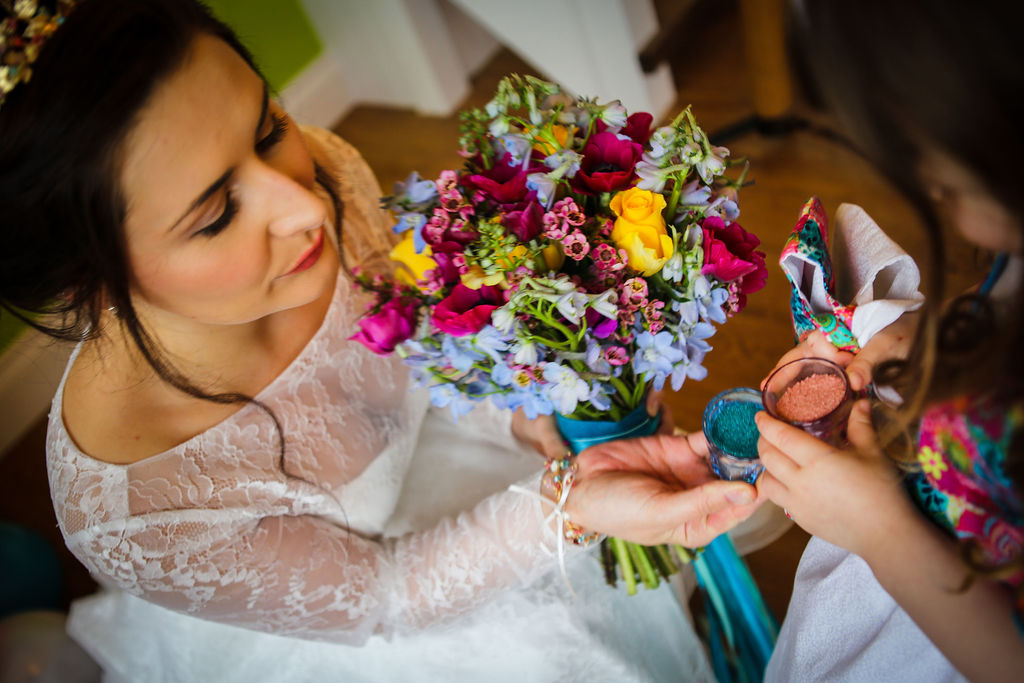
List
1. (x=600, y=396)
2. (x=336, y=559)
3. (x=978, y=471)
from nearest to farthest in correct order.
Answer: (x=978, y=471) < (x=600, y=396) < (x=336, y=559)

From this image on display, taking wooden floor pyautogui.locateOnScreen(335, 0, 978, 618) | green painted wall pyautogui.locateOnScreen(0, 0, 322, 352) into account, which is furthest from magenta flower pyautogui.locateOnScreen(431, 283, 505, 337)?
green painted wall pyautogui.locateOnScreen(0, 0, 322, 352)

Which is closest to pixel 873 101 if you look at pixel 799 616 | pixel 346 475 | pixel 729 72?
pixel 799 616

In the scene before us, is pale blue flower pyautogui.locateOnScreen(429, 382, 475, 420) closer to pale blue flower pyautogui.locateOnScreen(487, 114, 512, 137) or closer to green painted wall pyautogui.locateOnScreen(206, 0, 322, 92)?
pale blue flower pyautogui.locateOnScreen(487, 114, 512, 137)

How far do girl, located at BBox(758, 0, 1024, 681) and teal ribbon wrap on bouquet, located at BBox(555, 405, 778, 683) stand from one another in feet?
0.66

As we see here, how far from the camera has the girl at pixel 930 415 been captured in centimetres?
50

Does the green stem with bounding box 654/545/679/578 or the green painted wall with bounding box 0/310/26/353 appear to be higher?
the green painted wall with bounding box 0/310/26/353

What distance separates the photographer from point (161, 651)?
46.6 inches

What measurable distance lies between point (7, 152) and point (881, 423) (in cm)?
95

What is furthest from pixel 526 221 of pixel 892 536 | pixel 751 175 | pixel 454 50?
pixel 454 50

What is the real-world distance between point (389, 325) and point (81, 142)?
371mm

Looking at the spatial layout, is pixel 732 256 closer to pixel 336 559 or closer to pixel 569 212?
pixel 569 212

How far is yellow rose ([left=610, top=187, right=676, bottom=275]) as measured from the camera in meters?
0.70

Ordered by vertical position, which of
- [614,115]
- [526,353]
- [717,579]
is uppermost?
[614,115]

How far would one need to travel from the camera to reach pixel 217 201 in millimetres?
858
